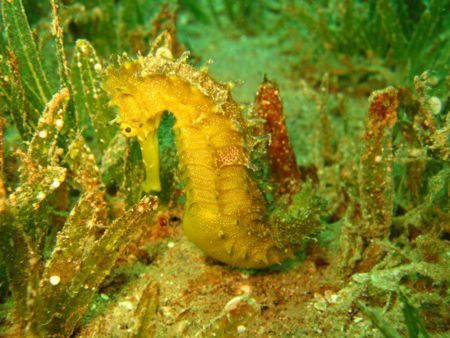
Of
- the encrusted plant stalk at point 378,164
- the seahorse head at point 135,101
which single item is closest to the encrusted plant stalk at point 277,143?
the encrusted plant stalk at point 378,164

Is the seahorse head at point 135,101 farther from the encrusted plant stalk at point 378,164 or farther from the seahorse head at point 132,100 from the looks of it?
the encrusted plant stalk at point 378,164

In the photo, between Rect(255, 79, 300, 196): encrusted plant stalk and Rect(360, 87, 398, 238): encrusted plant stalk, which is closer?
Rect(360, 87, 398, 238): encrusted plant stalk

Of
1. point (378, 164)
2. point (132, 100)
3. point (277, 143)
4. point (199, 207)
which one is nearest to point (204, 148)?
point (199, 207)

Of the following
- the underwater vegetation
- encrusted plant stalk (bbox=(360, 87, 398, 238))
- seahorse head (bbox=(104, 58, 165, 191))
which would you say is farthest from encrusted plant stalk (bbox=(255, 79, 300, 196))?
seahorse head (bbox=(104, 58, 165, 191))

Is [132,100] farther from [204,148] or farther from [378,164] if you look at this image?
[378,164]

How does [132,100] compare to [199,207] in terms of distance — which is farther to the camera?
[199,207]

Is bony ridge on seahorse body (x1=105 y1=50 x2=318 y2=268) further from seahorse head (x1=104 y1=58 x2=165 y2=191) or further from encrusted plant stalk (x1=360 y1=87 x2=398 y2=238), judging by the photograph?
encrusted plant stalk (x1=360 y1=87 x2=398 y2=238)

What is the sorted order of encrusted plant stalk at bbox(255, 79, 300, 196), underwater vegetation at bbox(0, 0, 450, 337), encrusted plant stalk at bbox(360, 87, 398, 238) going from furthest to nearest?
encrusted plant stalk at bbox(255, 79, 300, 196)
encrusted plant stalk at bbox(360, 87, 398, 238)
underwater vegetation at bbox(0, 0, 450, 337)
